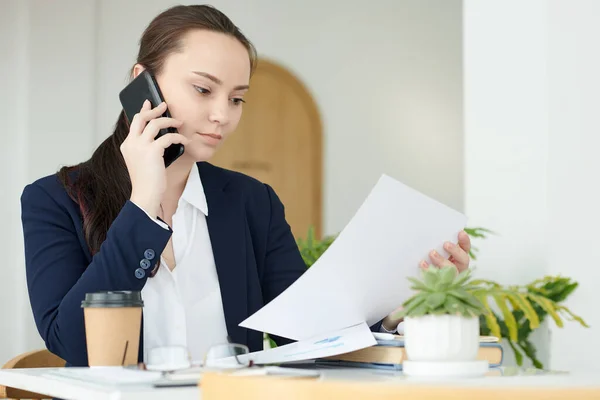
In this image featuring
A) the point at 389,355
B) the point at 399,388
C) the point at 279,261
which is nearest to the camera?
the point at 399,388

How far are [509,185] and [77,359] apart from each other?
2158 millimetres

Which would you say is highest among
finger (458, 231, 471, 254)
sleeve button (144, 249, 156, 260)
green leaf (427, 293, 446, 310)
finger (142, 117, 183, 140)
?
finger (142, 117, 183, 140)

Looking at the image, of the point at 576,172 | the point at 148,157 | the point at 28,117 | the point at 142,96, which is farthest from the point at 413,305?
the point at 28,117

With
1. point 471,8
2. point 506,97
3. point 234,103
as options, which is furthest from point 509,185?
point 234,103

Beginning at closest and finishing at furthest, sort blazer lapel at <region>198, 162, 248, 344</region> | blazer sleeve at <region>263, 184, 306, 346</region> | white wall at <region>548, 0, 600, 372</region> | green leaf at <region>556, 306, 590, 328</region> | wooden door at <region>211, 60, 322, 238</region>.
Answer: blazer lapel at <region>198, 162, 248, 344</region> → blazer sleeve at <region>263, 184, 306, 346</region> → green leaf at <region>556, 306, 590, 328</region> → white wall at <region>548, 0, 600, 372</region> → wooden door at <region>211, 60, 322, 238</region>

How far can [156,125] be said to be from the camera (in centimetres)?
161

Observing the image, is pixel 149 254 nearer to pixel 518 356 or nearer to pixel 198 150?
pixel 198 150

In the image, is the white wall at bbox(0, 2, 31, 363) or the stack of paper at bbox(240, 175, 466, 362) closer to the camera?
the stack of paper at bbox(240, 175, 466, 362)

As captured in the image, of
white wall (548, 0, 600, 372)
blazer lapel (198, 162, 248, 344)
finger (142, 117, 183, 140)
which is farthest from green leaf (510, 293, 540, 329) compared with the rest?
finger (142, 117, 183, 140)

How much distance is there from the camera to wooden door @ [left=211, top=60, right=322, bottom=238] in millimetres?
6043

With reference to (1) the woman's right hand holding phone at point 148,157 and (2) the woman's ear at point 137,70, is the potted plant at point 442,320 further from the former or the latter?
(2) the woman's ear at point 137,70

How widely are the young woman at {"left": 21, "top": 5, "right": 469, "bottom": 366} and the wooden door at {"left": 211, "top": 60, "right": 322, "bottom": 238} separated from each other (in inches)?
158

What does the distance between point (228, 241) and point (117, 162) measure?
0.30m

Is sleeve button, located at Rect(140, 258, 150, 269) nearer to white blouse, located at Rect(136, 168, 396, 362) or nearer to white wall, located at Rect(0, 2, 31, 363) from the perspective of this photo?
white blouse, located at Rect(136, 168, 396, 362)
